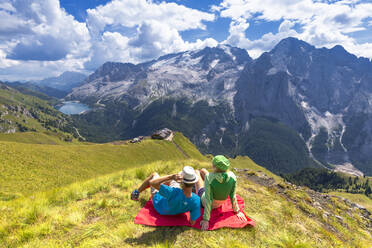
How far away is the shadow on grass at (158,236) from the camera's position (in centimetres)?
689

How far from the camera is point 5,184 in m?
22.4

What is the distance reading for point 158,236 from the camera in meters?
7.45

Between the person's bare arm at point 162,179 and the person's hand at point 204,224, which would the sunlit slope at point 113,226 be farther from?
the person's bare arm at point 162,179

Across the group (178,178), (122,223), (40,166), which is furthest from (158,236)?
(40,166)

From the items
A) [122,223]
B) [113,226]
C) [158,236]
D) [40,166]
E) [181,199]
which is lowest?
[40,166]

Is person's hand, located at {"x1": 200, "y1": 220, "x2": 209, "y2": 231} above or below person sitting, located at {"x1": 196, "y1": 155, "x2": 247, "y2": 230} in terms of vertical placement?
below

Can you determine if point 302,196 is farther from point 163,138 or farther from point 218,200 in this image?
point 163,138

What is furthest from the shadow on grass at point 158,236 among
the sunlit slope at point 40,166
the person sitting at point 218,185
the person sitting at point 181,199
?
the sunlit slope at point 40,166

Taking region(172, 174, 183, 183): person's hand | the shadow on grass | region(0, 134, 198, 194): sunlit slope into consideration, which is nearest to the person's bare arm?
region(172, 174, 183, 183): person's hand

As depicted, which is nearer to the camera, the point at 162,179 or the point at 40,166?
the point at 162,179

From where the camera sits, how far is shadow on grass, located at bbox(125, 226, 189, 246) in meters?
6.89

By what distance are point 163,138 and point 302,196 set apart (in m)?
110

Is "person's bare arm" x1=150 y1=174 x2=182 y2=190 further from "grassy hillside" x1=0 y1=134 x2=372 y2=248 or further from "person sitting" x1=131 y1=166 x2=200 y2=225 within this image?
"grassy hillside" x1=0 y1=134 x2=372 y2=248

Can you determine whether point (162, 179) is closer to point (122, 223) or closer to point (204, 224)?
point (122, 223)
